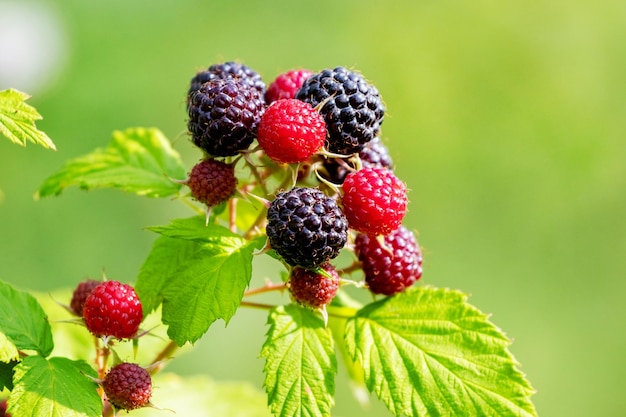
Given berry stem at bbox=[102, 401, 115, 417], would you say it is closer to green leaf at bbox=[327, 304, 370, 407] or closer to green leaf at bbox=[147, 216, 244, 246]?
green leaf at bbox=[147, 216, 244, 246]

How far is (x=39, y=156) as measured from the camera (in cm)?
775

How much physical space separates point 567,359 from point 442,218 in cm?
184

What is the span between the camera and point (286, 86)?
2.47m

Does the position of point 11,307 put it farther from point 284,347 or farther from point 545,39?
point 545,39

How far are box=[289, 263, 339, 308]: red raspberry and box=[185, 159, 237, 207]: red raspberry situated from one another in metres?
0.29

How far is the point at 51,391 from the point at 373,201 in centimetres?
92

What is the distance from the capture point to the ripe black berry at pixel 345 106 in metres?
2.27

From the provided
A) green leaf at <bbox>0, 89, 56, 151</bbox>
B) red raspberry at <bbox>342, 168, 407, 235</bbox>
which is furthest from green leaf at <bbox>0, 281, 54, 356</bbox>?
red raspberry at <bbox>342, 168, 407, 235</bbox>

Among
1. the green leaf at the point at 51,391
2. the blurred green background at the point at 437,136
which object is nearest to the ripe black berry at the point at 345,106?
the green leaf at the point at 51,391

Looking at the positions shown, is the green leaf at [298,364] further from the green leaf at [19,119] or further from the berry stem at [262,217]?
the green leaf at [19,119]

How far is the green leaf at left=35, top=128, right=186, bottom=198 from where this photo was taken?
2.64 meters

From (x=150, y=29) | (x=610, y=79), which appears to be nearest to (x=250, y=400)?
(x=150, y=29)

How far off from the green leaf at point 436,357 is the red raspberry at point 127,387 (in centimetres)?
62

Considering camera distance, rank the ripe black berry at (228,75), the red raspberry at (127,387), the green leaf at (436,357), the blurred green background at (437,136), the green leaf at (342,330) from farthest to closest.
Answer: the blurred green background at (437,136) < the green leaf at (342,330) < the ripe black berry at (228,75) < the green leaf at (436,357) < the red raspberry at (127,387)
